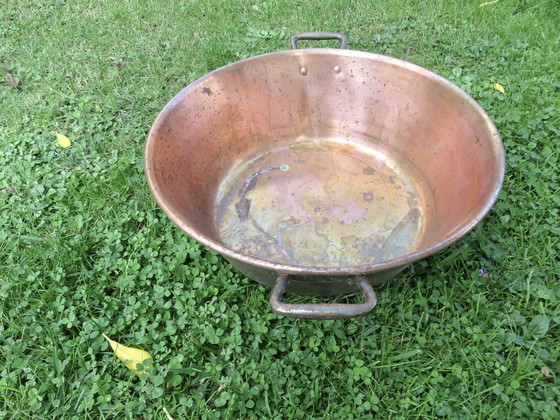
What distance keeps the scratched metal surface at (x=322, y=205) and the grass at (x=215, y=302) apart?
177 millimetres

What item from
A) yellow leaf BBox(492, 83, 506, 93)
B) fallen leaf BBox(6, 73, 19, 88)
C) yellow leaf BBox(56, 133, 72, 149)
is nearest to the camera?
yellow leaf BBox(56, 133, 72, 149)

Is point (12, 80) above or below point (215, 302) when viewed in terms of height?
above

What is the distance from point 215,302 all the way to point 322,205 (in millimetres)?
556

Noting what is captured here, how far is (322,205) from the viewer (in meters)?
1.69

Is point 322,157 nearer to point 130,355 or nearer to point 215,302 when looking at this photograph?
point 215,302

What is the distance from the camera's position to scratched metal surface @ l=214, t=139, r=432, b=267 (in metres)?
1.55

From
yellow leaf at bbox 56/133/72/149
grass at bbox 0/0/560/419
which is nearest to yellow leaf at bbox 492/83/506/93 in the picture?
grass at bbox 0/0/560/419

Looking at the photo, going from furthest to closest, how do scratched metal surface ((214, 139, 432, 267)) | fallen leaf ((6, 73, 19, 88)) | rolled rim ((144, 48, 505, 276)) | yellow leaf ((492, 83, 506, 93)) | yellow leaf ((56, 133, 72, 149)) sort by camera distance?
fallen leaf ((6, 73, 19, 88)), yellow leaf ((492, 83, 506, 93)), yellow leaf ((56, 133, 72, 149)), scratched metal surface ((214, 139, 432, 267)), rolled rim ((144, 48, 505, 276))

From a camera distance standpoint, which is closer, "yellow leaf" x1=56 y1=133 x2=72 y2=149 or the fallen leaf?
"yellow leaf" x1=56 y1=133 x2=72 y2=149

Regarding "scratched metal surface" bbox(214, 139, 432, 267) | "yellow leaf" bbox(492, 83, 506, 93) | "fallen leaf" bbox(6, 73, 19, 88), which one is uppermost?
"fallen leaf" bbox(6, 73, 19, 88)

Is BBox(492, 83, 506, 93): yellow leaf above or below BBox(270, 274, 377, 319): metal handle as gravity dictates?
below

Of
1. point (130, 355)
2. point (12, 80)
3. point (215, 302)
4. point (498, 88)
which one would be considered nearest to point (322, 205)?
point (215, 302)

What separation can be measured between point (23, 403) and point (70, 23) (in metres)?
2.58

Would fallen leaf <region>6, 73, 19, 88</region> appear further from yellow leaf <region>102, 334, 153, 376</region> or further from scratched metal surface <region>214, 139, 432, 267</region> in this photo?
yellow leaf <region>102, 334, 153, 376</region>
